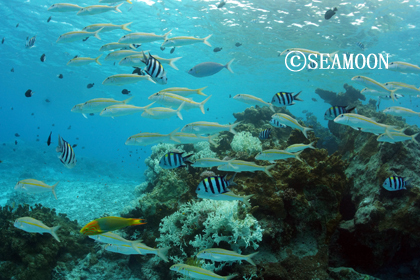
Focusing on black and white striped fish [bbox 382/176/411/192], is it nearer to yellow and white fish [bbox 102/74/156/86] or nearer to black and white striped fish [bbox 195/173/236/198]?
black and white striped fish [bbox 195/173/236/198]

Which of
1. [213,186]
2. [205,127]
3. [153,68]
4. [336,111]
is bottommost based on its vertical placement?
[213,186]

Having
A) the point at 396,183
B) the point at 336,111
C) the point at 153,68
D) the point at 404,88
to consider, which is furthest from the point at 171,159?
the point at 404,88

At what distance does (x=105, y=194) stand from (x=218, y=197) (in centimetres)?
1231

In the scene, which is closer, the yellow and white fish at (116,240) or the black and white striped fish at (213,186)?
the black and white striped fish at (213,186)

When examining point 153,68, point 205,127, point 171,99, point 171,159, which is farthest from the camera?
point 171,99

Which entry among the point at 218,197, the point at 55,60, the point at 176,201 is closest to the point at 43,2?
the point at 55,60

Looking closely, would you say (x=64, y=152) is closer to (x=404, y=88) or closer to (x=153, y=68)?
(x=153, y=68)

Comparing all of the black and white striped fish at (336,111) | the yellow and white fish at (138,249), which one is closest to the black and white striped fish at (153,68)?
the yellow and white fish at (138,249)

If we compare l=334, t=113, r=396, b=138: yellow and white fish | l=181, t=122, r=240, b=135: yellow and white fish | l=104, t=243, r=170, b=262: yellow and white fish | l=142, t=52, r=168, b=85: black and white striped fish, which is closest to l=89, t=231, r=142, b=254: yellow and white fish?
l=104, t=243, r=170, b=262: yellow and white fish

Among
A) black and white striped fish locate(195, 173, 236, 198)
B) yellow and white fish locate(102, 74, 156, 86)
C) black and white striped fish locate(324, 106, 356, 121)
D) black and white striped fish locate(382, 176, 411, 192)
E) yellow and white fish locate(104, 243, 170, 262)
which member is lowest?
yellow and white fish locate(104, 243, 170, 262)

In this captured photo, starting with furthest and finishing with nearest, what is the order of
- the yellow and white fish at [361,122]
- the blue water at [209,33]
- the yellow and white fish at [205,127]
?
the blue water at [209,33]
the yellow and white fish at [205,127]
the yellow and white fish at [361,122]

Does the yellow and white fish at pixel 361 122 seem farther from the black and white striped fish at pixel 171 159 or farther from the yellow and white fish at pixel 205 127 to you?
the black and white striped fish at pixel 171 159

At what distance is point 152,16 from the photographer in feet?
65.3

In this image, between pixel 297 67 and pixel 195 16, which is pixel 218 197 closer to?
pixel 195 16
